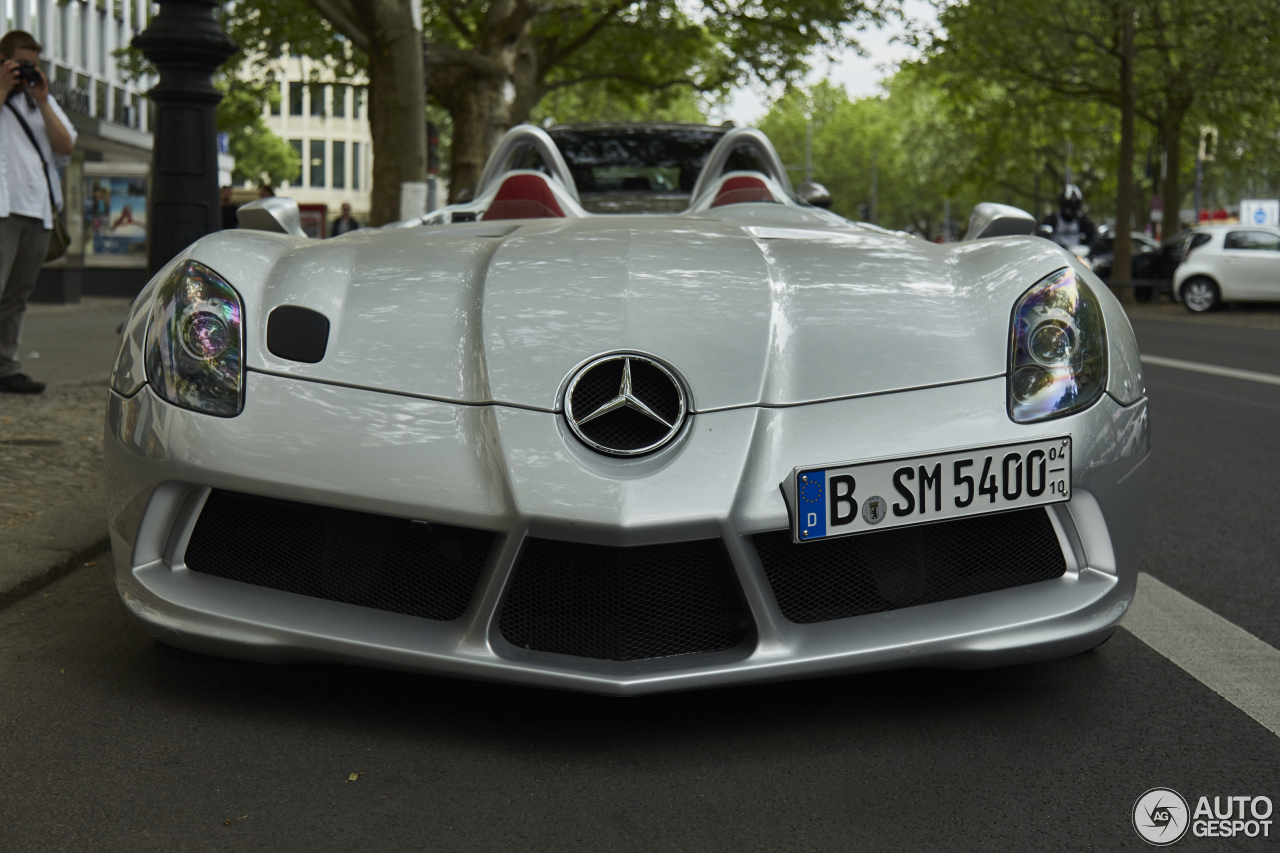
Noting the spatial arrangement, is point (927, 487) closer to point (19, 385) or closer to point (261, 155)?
point (19, 385)

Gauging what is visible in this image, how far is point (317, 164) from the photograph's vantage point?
78.2 meters

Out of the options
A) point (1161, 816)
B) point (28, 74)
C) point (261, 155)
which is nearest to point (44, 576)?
point (1161, 816)

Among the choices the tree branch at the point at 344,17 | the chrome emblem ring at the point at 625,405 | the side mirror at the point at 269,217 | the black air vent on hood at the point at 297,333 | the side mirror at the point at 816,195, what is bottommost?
the chrome emblem ring at the point at 625,405

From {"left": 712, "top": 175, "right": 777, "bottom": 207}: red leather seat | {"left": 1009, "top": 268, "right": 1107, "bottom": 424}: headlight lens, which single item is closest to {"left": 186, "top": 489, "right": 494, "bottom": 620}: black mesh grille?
{"left": 1009, "top": 268, "right": 1107, "bottom": 424}: headlight lens

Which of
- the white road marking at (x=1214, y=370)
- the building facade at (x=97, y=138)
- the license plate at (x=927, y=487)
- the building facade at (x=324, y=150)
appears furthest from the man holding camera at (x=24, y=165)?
the building facade at (x=324, y=150)

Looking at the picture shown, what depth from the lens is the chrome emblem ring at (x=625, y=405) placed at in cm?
257

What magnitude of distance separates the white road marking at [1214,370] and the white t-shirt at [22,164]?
26.0 ft

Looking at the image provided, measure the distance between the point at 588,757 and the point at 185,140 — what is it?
5.70m

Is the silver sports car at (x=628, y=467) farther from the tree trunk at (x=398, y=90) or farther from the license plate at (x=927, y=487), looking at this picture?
the tree trunk at (x=398, y=90)

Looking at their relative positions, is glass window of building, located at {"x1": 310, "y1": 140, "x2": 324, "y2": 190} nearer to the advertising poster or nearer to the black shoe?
the advertising poster

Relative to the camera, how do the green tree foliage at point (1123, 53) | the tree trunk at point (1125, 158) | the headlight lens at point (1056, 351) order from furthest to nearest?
the tree trunk at point (1125, 158) → the green tree foliage at point (1123, 53) → the headlight lens at point (1056, 351)

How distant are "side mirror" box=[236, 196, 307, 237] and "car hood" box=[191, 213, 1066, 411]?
0.67 metres

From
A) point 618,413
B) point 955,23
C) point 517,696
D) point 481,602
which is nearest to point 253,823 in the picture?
point 481,602

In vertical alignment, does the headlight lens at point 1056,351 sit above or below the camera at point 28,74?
below
